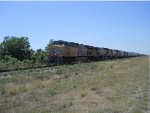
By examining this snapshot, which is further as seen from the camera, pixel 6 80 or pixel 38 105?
pixel 6 80

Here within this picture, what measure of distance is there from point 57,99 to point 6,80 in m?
7.87

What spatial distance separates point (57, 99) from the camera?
13742mm

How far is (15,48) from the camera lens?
68625 millimetres

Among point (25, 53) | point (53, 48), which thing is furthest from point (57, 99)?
point (25, 53)

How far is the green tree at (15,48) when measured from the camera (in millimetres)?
67875

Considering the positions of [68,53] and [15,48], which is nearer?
[68,53]

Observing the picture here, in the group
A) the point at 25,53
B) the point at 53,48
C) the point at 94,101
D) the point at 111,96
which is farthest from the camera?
the point at 25,53

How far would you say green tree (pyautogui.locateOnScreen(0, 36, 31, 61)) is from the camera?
223 ft

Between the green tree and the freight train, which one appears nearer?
the freight train

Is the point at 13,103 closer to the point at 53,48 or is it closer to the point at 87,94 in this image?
the point at 87,94

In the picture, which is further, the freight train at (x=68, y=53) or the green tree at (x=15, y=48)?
the green tree at (x=15, y=48)

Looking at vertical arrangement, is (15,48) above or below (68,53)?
above

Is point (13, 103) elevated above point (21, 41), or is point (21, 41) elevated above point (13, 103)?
point (21, 41)

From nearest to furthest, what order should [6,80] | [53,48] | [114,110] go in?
1. [114,110]
2. [6,80]
3. [53,48]
